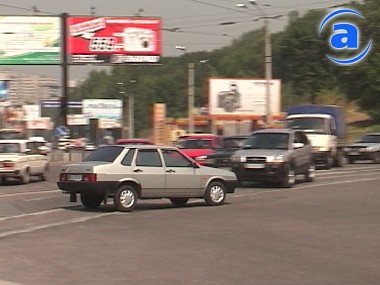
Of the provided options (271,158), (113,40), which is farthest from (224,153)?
(113,40)

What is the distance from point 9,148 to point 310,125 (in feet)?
43.5

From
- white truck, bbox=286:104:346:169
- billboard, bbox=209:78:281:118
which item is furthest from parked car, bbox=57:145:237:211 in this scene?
billboard, bbox=209:78:281:118

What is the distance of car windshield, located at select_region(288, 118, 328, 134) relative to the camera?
35.3m

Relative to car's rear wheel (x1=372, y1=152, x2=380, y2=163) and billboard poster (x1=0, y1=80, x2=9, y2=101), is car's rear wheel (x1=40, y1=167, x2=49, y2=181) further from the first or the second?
billboard poster (x1=0, y1=80, x2=9, y2=101)

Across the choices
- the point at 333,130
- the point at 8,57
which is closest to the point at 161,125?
the point at 8,57

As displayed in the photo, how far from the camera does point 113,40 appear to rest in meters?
57.5

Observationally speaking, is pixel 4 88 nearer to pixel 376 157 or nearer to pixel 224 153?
pixel 376 157

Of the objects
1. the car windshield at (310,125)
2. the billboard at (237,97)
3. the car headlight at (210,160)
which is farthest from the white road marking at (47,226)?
the billboard at (237,97)

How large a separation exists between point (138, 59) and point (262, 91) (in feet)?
43.6

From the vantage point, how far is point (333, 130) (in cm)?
3619

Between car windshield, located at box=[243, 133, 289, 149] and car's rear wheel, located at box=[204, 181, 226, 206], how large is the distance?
20.4ft

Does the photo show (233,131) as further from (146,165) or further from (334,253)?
(334,253)

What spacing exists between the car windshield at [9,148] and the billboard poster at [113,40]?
27.7m

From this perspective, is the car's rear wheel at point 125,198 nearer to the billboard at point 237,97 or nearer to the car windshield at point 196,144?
the car windshield at point 196,144
